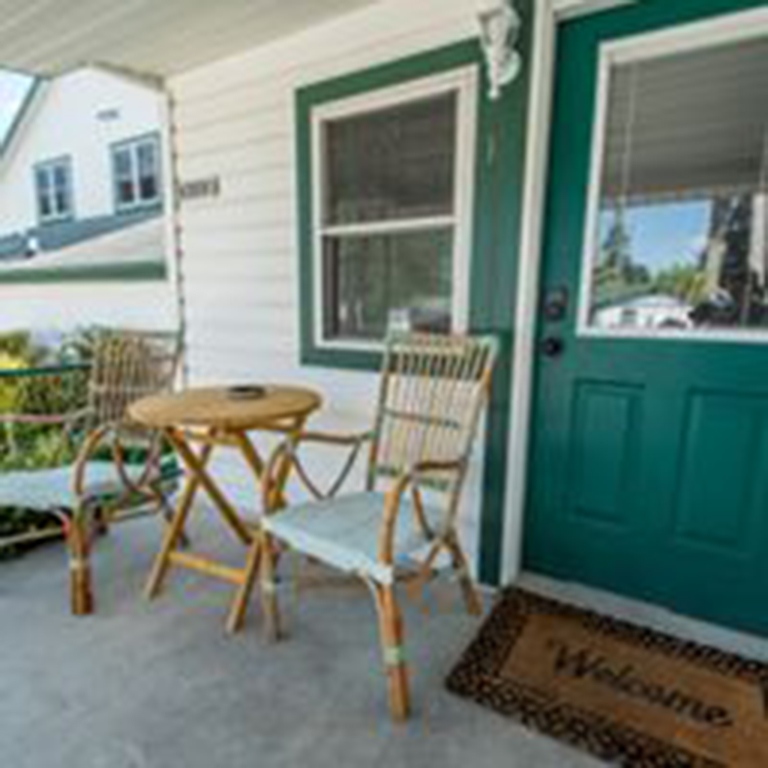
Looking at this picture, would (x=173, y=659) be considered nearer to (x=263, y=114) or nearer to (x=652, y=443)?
(x=652, y=443)

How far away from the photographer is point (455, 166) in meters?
2.14

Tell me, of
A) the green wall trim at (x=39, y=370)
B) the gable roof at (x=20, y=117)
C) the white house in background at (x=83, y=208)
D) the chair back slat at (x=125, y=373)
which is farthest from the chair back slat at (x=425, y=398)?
the gable roof at (x=20, y=117)

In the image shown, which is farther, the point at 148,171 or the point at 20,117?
the point at 20,117

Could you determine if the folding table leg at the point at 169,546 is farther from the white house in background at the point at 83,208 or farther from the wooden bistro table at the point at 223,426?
the white house in background at the point at 83,208

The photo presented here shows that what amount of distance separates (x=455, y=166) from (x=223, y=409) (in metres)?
1.33

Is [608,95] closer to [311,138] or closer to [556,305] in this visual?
[556,305]

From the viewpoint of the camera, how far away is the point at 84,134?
8.77m

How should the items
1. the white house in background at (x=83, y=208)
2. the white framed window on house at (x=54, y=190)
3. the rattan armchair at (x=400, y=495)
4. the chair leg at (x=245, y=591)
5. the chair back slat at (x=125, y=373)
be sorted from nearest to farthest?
the rattan armchair at (x=400, y=495), the chair leg at (x=245, y=591), the chair back slat at (x=125, y=373), the white house in background at (x=83, y=208), the white framed window on house at (x=54, y=190)

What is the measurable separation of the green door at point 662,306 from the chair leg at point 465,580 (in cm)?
48

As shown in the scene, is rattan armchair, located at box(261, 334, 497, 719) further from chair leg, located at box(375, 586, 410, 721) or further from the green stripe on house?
the green stripe on house

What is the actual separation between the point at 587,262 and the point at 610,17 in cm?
82

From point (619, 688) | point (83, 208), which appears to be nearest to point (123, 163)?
point (83, 208)

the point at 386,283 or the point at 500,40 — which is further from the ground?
the point at 500,40

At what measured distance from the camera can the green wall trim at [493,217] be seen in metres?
1.97
